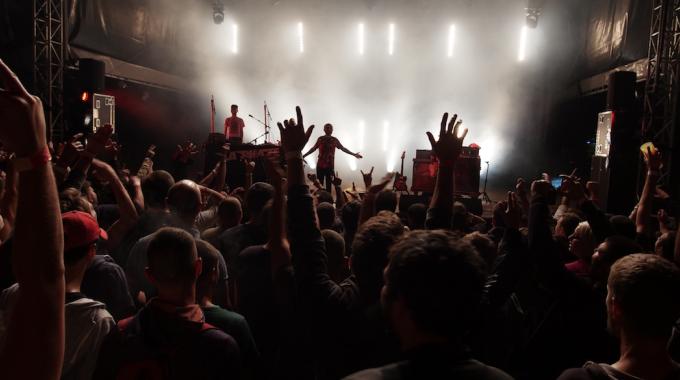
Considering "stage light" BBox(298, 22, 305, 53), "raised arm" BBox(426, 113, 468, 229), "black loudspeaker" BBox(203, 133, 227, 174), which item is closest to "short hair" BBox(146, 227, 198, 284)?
"raised arm" BBox(426, 113, 468, 229)

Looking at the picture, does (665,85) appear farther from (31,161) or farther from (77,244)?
(31,161)

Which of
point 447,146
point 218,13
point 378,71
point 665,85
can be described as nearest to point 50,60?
point 218,13

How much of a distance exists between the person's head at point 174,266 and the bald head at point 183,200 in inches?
56.5

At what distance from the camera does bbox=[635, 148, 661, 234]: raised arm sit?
4082 millimetres

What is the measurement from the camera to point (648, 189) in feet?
13.5

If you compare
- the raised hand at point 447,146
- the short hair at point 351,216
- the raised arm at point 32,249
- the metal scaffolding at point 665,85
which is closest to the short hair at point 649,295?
the raised hand at point 447,146

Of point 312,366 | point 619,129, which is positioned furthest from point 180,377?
point 619,129

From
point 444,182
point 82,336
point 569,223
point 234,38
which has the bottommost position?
point 82,336

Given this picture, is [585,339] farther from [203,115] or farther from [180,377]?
[203,115]

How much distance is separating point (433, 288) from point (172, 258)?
3.62 ft

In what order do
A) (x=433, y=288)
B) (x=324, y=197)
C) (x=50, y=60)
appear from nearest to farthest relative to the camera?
1. (x=433, y=288)
2. (x=324, y=197)
3. (x=50, y=60)

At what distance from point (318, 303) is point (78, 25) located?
10534 mm

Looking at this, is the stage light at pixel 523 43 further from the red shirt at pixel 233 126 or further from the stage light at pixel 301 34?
the red shirt at pixel 233 126

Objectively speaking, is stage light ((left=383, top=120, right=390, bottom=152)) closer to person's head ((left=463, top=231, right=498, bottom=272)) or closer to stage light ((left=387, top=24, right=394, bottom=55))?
stage light ((left=387, top=24, right=394, bottom=55))
